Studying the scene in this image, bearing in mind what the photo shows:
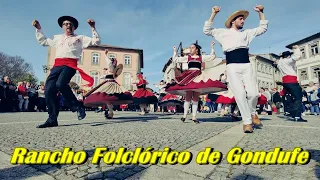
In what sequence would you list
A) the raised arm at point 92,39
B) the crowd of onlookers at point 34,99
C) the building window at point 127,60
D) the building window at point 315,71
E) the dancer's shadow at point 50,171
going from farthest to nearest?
the building window at point 127,60, the building window at point 315,71, the crowd of onlookers at point 34,99, the raised arm at point 92,39, the dancer's shadow at point 50,171

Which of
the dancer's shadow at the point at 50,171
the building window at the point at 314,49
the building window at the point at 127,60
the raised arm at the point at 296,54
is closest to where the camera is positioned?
the dancer's shadow at the point at 50,171

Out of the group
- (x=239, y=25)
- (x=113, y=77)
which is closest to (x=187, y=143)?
(x=239, y=25)

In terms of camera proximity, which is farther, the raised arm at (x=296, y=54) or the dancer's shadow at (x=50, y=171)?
the raised arm at (x=296, y=54)

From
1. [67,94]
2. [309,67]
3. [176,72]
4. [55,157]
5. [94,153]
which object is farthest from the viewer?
[309,67]

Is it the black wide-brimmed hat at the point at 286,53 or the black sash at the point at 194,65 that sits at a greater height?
the black wide-brimmed hat at the point at 286,53

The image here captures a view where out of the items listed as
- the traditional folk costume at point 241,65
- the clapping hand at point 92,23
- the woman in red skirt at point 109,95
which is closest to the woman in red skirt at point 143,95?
the woman in red skirt at point 109,95

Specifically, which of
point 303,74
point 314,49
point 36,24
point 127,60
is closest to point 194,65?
point 36,24

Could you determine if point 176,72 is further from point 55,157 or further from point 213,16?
point 55,157

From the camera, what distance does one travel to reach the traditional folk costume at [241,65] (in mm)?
4059

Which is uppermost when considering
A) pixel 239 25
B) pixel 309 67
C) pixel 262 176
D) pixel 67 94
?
pixel 309 67

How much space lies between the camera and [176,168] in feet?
5.84

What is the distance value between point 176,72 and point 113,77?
239 centimetres

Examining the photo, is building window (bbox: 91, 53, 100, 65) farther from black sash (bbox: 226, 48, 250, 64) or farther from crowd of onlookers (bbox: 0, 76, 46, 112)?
black sash (bbox: 226, 48, 250, 64)
